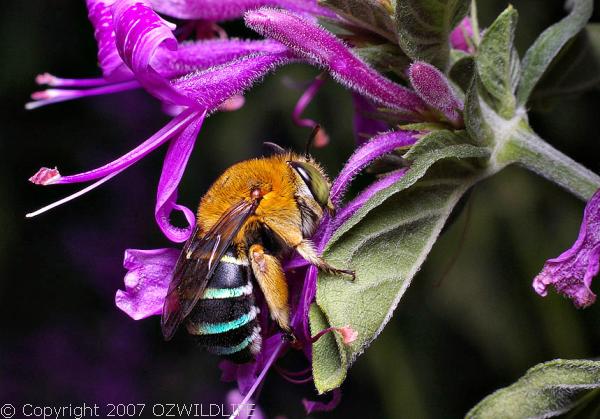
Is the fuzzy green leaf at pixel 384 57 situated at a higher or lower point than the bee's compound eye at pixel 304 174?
higher

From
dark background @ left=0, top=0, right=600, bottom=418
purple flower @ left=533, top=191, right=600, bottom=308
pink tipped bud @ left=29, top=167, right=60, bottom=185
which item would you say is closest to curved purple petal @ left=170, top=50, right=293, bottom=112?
pink tipped bud @ left=29, top=167, right=60, bottom=185

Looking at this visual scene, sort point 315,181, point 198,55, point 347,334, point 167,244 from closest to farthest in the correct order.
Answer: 1. point 347,334
2. point 315,181
3. point 198,55
4. point 167,244

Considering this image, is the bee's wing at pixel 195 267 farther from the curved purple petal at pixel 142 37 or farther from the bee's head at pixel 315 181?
the curved purple petal at pixel 142 37

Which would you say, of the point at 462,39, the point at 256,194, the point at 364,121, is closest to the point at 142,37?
the point at 256,194

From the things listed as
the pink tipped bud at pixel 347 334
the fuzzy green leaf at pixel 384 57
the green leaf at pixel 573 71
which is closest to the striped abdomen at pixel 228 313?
the pink tipped bud at pixel 347 334

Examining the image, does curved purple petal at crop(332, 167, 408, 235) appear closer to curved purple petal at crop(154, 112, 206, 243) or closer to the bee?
the bee

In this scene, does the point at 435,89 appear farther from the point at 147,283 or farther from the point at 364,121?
the point at 147,283

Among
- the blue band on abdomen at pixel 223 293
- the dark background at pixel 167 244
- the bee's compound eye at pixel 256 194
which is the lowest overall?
the dark background at pixel 167 244
